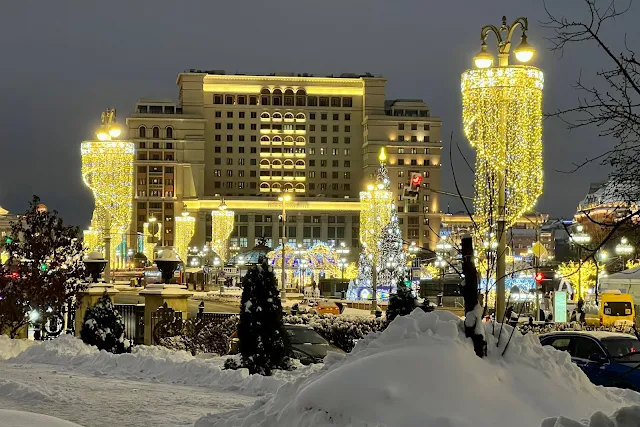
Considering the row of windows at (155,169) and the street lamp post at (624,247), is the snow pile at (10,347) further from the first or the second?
the row of windows at (155,169)

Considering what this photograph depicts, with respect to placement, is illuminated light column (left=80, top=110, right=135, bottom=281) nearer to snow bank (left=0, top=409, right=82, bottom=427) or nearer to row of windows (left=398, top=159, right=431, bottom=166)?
snow bank (left=0, top=409, right=82, bottom=427)

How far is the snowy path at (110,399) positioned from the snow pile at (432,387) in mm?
2520

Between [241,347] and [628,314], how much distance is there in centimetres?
2298

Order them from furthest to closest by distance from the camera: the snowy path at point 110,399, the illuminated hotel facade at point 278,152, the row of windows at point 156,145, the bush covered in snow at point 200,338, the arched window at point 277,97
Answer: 1. the arched window at point 277,97
2. the row of windows at point 156,145
3. the illuminated hotel facade at point 278,152
4. the bush covered in snow at point 200,338
5. the snowy path at point 110,399

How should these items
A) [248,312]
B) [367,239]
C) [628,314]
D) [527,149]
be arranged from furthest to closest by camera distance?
[367,239]
[628,314]
[527,149]
[248,312]

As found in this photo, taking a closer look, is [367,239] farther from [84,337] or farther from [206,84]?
[206,84]

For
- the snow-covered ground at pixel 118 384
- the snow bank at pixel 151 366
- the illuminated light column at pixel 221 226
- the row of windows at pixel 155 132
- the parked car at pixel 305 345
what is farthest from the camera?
the row of windows at pixel 155 132

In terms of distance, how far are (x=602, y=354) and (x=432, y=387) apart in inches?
358

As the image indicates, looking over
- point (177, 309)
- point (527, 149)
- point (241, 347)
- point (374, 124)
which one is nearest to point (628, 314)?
point (527, 149)

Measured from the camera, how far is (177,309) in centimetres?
2503

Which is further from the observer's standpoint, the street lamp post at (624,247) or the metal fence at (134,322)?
the metal fence at (134,322)

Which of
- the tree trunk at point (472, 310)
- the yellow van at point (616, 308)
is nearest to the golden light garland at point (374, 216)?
the yellow van at point (616, 308)

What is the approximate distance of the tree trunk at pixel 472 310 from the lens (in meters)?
9.52

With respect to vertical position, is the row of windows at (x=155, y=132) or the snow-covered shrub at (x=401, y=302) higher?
the row of windows at (x=155, y=132)
